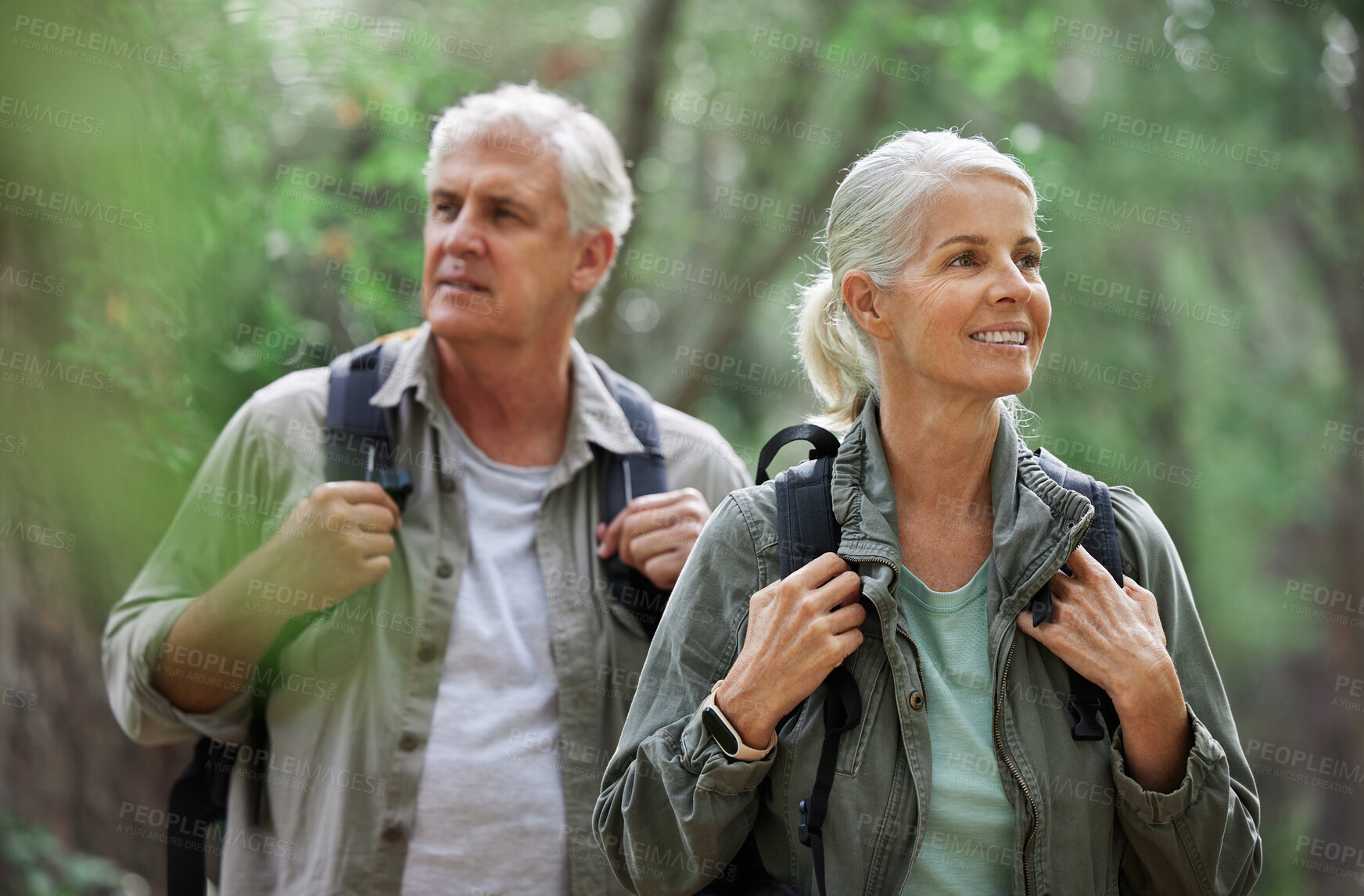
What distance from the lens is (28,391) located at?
11.5ft

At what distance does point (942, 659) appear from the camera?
7.22ft

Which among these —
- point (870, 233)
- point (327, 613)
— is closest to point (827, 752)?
point (870, 233)

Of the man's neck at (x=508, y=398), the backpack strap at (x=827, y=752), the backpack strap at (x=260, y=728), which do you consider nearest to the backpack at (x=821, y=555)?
the backpack strap at (x=827, y=752)

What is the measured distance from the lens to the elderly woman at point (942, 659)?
2.07 metres

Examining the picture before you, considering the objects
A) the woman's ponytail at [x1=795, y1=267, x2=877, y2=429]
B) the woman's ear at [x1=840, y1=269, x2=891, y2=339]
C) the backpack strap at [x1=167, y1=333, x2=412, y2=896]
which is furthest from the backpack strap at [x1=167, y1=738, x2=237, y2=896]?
the woman's ear at [x1=840, y1=269, x2=891, y2=339]

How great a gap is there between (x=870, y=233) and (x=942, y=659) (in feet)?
2.84

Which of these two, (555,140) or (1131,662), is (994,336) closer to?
(1131,662)

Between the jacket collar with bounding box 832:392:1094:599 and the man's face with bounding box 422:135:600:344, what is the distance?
1215mm

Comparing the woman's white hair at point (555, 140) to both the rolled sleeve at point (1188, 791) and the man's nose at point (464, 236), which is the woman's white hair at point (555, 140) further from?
the rolled sleeve at point (1188, 791)

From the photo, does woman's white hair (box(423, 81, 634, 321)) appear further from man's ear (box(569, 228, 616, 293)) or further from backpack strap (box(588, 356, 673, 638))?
backpack strap (box(588, 356, 673, 638))

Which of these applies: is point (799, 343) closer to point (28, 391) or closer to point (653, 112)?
point (28, 391)

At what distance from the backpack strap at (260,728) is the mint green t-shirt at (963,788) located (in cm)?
145

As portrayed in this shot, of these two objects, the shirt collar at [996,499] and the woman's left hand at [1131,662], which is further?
the shirt collar at [996,499]

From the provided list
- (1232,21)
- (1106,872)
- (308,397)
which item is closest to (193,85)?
(308,397)
